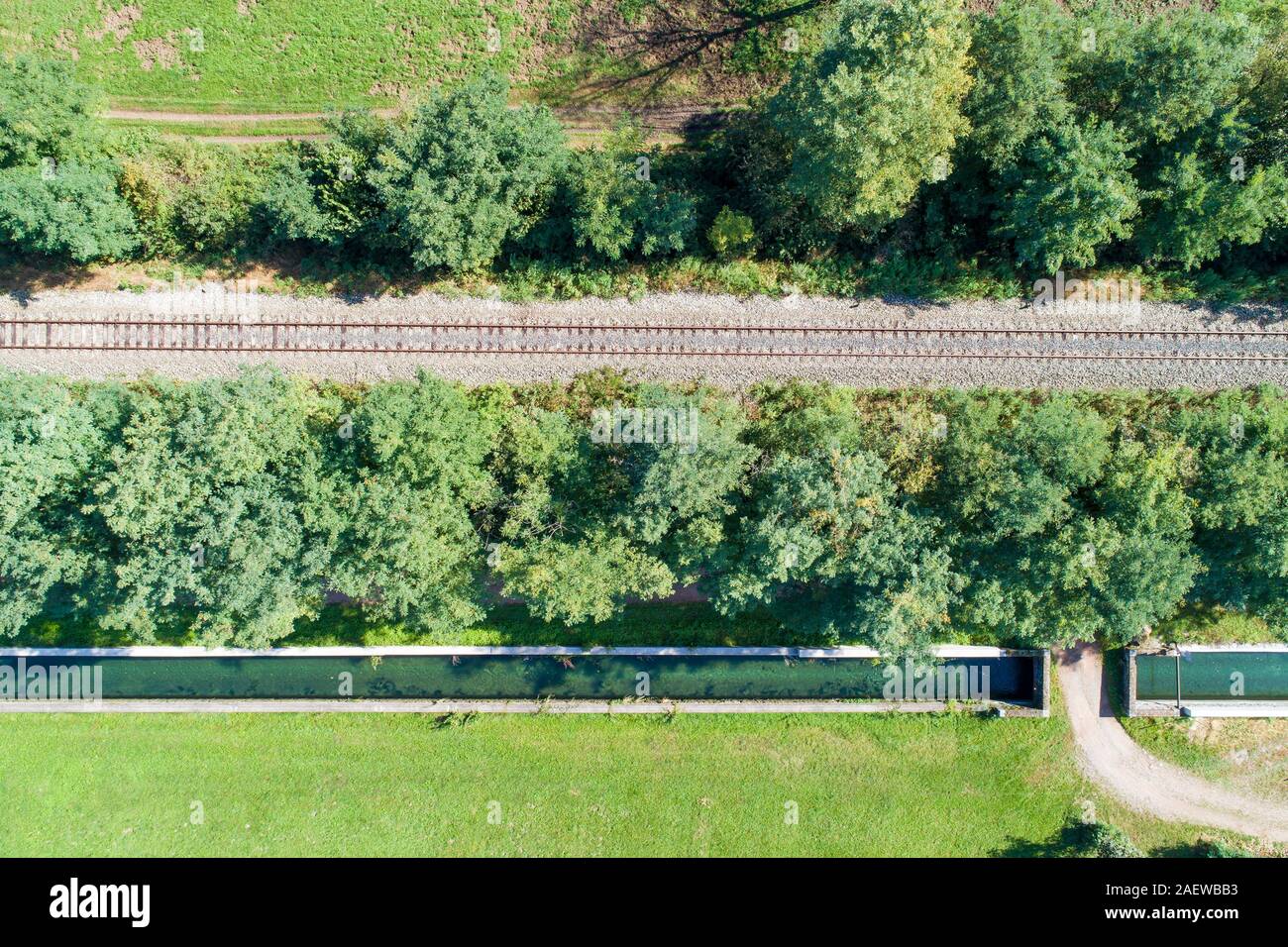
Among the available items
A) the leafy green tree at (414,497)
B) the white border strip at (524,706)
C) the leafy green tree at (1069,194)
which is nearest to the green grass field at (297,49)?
the leafy green tree at (414,497)

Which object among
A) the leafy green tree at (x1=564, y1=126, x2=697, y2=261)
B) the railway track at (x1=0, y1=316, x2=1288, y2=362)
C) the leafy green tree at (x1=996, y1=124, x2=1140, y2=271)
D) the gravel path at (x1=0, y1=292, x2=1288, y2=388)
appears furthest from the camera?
the gravel path at (x1=0, y1=292, x2=1288, y2=388)

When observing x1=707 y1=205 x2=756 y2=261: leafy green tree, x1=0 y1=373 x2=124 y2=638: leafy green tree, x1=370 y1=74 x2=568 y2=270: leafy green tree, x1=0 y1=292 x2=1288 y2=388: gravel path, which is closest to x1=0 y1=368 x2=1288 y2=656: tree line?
x1=0 y1=373 x2=124 y2=638: leafy green tree

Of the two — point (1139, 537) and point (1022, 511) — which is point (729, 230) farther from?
point (1139, 537)

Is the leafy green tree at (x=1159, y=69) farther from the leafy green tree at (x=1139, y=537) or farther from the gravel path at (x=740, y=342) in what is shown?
the leafy green tree at (x=1139, y=537)

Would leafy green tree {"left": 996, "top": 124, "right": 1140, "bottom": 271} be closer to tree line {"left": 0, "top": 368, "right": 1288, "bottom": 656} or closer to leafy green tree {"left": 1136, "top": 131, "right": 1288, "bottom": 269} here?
leafy green tree {"left": 1136, "top": 131, "right": 1288, "bottom": 269}

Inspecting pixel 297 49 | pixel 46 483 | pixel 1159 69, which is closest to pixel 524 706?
pixel 46 483

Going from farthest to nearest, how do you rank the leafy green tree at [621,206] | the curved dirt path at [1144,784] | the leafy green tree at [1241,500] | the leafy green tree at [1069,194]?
the curved dirt path at [1144,784] < the leafy green tree at [621,206] < the leafy green tree at [1069,194] < the leafy green tree at [1241,500]
